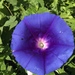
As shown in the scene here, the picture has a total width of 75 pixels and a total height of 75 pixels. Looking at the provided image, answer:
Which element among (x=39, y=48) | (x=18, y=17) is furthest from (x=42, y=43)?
(x=18, y=17)

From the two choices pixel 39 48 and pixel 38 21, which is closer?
pixel 38 21

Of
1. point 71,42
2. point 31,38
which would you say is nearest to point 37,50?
point 31,38

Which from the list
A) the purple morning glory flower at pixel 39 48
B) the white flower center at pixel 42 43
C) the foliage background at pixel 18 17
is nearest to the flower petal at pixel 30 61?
the purple morning glory flower at pixel 39 48

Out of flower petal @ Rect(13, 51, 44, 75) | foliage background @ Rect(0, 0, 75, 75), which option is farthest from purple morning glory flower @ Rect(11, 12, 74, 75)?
foliage background @ Rect(0, 0, 75, 75)

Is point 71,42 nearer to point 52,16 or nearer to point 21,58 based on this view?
point 52,16

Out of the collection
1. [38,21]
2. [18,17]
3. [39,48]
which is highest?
[38,21]

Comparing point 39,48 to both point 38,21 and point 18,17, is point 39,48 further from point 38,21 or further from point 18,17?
point 18,17

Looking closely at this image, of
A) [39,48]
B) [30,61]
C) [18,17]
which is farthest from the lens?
[18,17]

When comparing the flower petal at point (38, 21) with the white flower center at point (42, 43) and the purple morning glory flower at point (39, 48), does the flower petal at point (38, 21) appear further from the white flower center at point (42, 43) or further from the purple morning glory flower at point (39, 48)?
the white flower center at point (42, 43)
